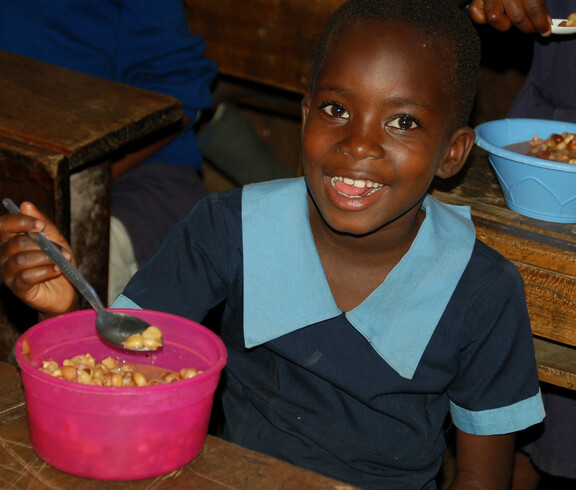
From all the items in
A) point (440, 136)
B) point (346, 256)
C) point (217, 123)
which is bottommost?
point (217, 123)

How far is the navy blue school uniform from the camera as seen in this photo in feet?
4.14

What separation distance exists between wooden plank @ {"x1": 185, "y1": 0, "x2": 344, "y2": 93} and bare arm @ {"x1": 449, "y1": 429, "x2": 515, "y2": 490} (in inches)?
68.5

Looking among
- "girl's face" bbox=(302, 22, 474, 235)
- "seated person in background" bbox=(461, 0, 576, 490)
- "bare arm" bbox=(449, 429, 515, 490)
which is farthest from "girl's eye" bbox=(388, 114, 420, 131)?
"seated person in background" bbox=(461, 0, 576, 490)

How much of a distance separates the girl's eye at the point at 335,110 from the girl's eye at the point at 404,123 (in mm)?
68

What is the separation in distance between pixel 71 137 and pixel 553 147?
94 centimetres

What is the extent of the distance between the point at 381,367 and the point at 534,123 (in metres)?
0.74

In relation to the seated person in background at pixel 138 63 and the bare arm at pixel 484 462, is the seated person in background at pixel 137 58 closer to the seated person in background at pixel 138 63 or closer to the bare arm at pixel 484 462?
the seated person in background at pixel 138 63

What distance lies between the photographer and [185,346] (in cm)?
104

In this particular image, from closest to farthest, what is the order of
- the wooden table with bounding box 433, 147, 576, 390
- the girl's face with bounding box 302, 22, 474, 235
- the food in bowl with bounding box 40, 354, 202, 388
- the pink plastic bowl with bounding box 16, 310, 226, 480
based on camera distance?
the pink plastic bowl with bounding box 16, 310, 226, 480 → the food in bowl with bounding box 40, 354, 202, 388 → the girl's face with bounding box 302, 22, 474, 235 → the wooden table with bounding box 433, 147, 576, 390

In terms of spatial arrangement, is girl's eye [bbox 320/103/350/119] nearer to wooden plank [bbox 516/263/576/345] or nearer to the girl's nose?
the girl's nose

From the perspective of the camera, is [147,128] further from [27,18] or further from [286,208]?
[27,18]

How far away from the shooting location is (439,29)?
1.21 meters

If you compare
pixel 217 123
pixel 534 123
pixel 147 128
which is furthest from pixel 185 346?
pixel 217 123

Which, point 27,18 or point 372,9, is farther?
point 27,18
